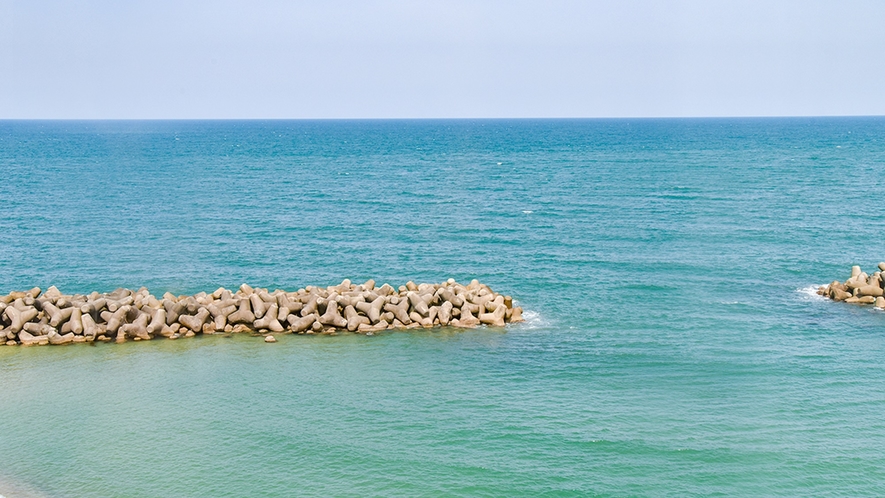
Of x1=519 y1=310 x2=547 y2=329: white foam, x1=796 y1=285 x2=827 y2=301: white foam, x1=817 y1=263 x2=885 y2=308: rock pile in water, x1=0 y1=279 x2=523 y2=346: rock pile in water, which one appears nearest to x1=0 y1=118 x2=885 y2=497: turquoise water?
x1=519 y1=310 x2=547 y2=329: white foam

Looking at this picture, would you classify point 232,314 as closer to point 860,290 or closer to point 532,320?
point 532,320

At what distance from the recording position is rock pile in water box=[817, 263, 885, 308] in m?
41.2

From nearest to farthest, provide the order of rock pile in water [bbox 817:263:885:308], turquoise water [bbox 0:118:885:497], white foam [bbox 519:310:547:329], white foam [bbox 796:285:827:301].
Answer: turquoise water [bbox 0:118:885:497], white foam [bbox 519:310:547:329], rock pile in water [bbox 817:263:885:308], white foam [bbox 796:285:827:301]

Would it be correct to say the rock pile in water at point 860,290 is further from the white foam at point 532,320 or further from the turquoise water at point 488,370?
the white foam at point 532,320

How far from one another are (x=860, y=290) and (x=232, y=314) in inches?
1136

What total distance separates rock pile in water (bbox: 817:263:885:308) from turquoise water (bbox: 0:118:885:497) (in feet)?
4.23

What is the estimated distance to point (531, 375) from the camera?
104 feet

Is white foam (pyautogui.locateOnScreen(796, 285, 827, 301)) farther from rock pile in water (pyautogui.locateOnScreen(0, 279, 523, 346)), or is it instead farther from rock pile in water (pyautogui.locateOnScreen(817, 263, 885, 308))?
rock pile in water (pyautogui.locateOnScreen(0, 279, 523, 346))

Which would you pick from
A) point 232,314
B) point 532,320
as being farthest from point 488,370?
point 232,314

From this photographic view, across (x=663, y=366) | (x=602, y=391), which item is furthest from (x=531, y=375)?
(x=663, y=366)

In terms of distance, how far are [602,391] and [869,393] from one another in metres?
8.81

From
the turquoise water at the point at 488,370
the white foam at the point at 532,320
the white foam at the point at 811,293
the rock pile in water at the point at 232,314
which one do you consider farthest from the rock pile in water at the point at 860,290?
the rock pile in water at the point at 232,314

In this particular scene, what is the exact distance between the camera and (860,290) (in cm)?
4150

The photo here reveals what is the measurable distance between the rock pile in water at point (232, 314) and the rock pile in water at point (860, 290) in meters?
15.7
